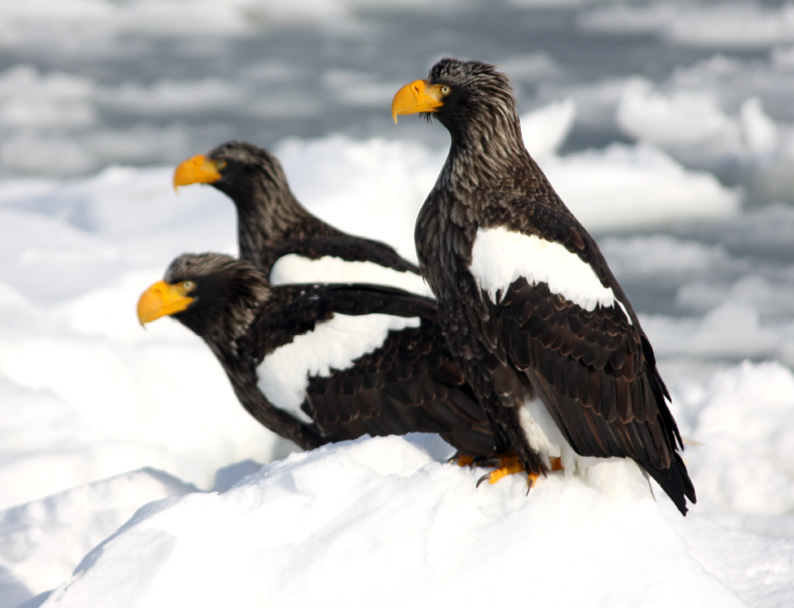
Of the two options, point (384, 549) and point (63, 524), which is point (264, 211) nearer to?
point (63, 524)

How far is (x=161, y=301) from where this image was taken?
4.41 meters

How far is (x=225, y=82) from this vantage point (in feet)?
40.3

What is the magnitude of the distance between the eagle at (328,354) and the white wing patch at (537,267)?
1035 millimetres

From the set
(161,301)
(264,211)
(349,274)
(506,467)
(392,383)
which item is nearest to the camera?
(506,467)

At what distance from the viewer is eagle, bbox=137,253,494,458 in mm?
3771

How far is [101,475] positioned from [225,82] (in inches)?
331

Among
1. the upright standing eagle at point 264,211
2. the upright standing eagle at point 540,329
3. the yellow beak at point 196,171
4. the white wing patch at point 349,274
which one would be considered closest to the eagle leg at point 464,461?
the upright standing eagle at point 540,329

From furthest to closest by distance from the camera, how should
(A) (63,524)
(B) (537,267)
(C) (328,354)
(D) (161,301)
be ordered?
(D) (161,301), (C) (328,354), (A) (63,524), (B) (537,267)

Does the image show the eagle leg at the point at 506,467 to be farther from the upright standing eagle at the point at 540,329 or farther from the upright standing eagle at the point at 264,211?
the upright standing eagle at the point at 264,211

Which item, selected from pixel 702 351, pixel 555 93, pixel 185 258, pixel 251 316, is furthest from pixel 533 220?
pixel 555 93

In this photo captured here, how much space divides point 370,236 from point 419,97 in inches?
192

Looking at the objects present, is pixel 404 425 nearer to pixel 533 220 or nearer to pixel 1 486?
pixel 533 220

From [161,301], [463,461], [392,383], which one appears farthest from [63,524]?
[463,461]

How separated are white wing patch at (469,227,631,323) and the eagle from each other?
104 centimetres
